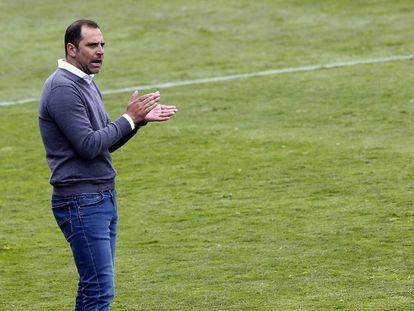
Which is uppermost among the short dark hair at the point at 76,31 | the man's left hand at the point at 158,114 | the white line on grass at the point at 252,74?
the short dark hair at the point at 76,31

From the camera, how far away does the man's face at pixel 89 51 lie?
752 cm

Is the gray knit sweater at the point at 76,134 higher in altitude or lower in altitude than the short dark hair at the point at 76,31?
lower

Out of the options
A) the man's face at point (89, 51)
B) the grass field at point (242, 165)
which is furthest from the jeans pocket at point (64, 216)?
the grass field at point (242, 165)

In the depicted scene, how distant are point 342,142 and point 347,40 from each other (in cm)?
800

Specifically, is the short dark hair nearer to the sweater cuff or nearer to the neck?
the neck

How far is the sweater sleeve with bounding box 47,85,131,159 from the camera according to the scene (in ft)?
24.3

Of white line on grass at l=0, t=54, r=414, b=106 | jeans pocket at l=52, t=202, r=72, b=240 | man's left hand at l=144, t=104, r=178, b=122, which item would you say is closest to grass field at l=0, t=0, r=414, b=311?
white line on grass at l=0, t=54, r=414, b=106

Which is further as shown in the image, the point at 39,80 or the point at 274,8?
the point at 274,8

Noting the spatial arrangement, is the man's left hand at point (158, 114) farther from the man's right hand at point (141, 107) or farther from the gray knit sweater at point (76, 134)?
the gray knit sweater at point (76, 134)

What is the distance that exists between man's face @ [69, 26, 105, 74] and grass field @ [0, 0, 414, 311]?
114 inches

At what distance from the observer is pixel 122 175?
1600 centimetres

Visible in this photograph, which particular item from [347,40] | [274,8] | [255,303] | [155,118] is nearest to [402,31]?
[347,40]

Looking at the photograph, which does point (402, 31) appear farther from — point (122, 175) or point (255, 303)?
point (255, 303)

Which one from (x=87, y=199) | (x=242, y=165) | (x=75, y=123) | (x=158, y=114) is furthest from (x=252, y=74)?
(x=75, y=123)
